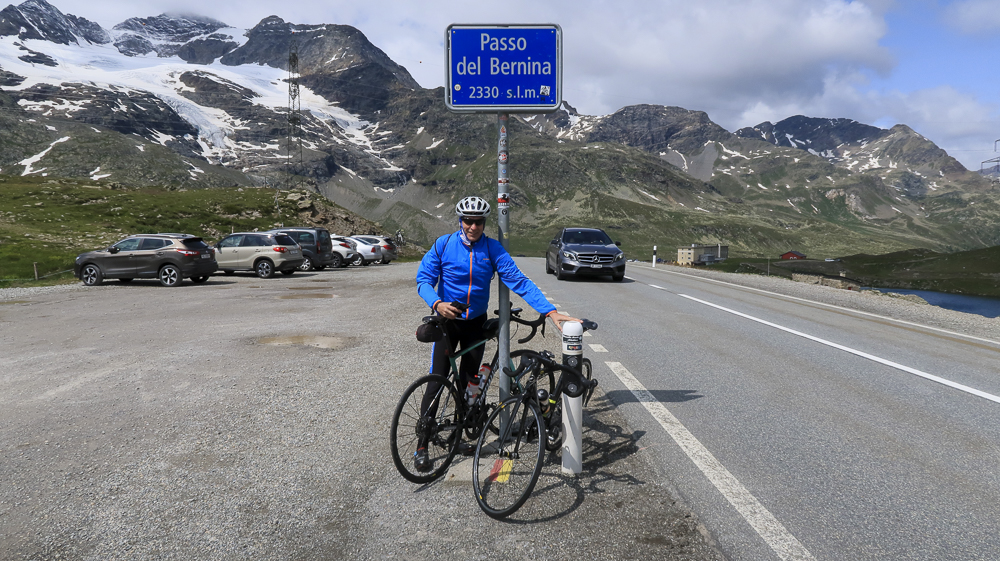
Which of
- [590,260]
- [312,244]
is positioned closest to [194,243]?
[312,244]

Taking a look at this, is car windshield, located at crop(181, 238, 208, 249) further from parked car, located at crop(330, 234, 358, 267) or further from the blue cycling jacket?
the blue cycling jacket

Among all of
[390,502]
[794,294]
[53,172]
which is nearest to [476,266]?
[390,502]

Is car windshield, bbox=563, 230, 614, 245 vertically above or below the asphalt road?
above

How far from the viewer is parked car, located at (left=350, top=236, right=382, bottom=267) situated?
104 feet

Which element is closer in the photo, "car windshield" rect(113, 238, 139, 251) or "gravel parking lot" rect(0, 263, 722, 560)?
"gravel parking lot" rect(0, 263, 722, 560)

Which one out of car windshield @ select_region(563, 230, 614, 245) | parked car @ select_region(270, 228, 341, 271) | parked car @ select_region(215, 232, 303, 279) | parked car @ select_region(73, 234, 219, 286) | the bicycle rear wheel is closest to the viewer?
the bicycle rear wheel

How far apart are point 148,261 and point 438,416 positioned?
1844 centimetres

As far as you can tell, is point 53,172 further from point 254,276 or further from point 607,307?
point 607,307

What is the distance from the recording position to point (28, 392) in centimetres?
589

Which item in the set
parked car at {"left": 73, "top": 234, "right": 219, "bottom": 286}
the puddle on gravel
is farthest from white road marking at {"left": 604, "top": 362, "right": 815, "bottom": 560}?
parked car at {"left": 73, "top": 234, "right": 219, "bottom": 286}

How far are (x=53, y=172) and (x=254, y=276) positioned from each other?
192m

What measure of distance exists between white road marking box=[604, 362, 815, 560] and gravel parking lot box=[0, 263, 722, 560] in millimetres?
348

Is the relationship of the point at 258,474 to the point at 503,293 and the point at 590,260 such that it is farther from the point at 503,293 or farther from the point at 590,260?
the point at 590,260

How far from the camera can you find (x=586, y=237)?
66.6 feet
